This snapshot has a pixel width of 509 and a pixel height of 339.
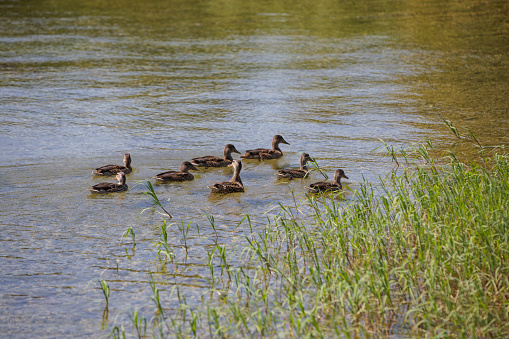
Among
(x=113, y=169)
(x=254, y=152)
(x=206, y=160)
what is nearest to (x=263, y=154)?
(x=254, y=152)

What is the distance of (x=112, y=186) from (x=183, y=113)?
4799mm

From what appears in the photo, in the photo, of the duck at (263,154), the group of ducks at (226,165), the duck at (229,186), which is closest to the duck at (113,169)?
the group of ducks at (226,165)

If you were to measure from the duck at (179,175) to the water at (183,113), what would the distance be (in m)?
0.14

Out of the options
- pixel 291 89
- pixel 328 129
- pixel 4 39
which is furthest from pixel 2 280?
pixel 4 39

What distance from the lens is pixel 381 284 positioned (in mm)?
5215

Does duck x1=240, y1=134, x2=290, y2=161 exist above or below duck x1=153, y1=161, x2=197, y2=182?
above

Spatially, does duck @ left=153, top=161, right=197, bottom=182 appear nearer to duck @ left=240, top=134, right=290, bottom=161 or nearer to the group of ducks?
the group of ducks

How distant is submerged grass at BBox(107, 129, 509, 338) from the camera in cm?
493

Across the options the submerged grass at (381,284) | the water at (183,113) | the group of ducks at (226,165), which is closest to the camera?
the submerged grass at (381,284)

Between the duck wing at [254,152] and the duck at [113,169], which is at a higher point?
the duck wing at [254,152]

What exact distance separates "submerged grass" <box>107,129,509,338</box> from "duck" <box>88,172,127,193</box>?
8.64 ft

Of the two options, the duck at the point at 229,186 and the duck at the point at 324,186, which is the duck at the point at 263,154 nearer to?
the duck at the point at 229,186

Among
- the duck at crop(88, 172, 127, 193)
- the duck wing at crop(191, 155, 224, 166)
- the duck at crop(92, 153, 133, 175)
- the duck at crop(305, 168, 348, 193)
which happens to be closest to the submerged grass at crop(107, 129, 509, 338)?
the duck at crop(305, 168, 348, 193)

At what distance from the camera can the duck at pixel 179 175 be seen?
9.16 meters
